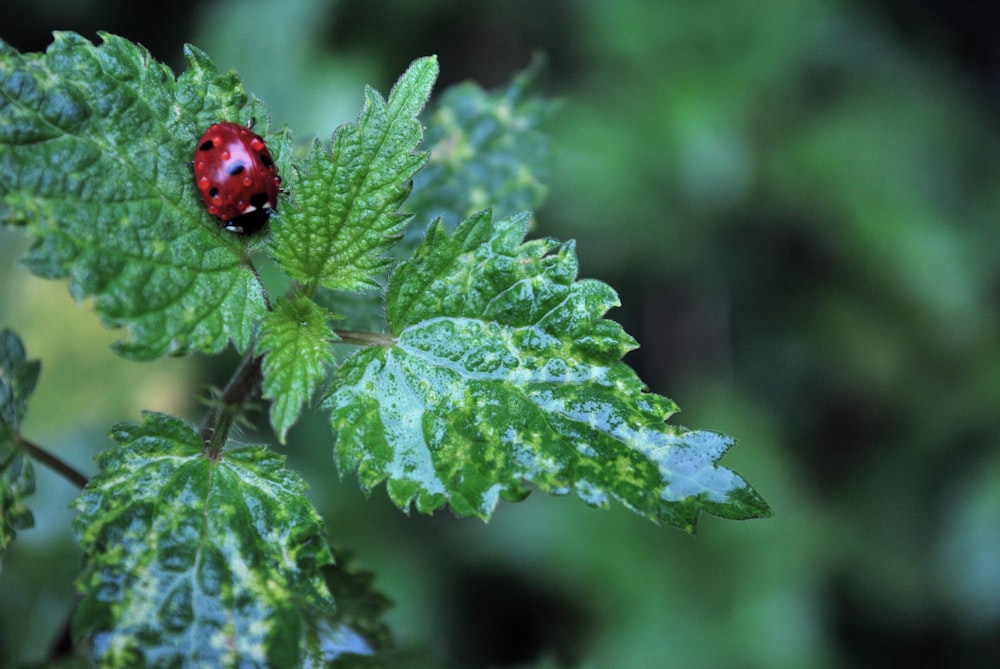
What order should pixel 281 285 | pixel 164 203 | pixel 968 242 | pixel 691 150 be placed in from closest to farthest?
pixel 164 203, pixel 281 285, pixel 691 150, pixel 968 242

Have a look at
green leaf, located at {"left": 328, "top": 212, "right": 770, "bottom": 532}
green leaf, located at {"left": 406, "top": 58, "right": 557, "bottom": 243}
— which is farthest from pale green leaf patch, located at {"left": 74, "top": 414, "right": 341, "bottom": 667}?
green leaf, located at {"left": 406, "top": 58, "right": 557, "bottom": 243}

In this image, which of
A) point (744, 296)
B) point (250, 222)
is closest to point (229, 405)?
point (250, 222)

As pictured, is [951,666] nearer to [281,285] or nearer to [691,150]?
[691,150]

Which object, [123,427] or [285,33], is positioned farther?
[285,33]

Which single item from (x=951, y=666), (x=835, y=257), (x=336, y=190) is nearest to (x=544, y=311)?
(x=336, y=190)

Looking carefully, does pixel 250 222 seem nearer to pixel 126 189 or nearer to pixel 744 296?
pixel 126 189
